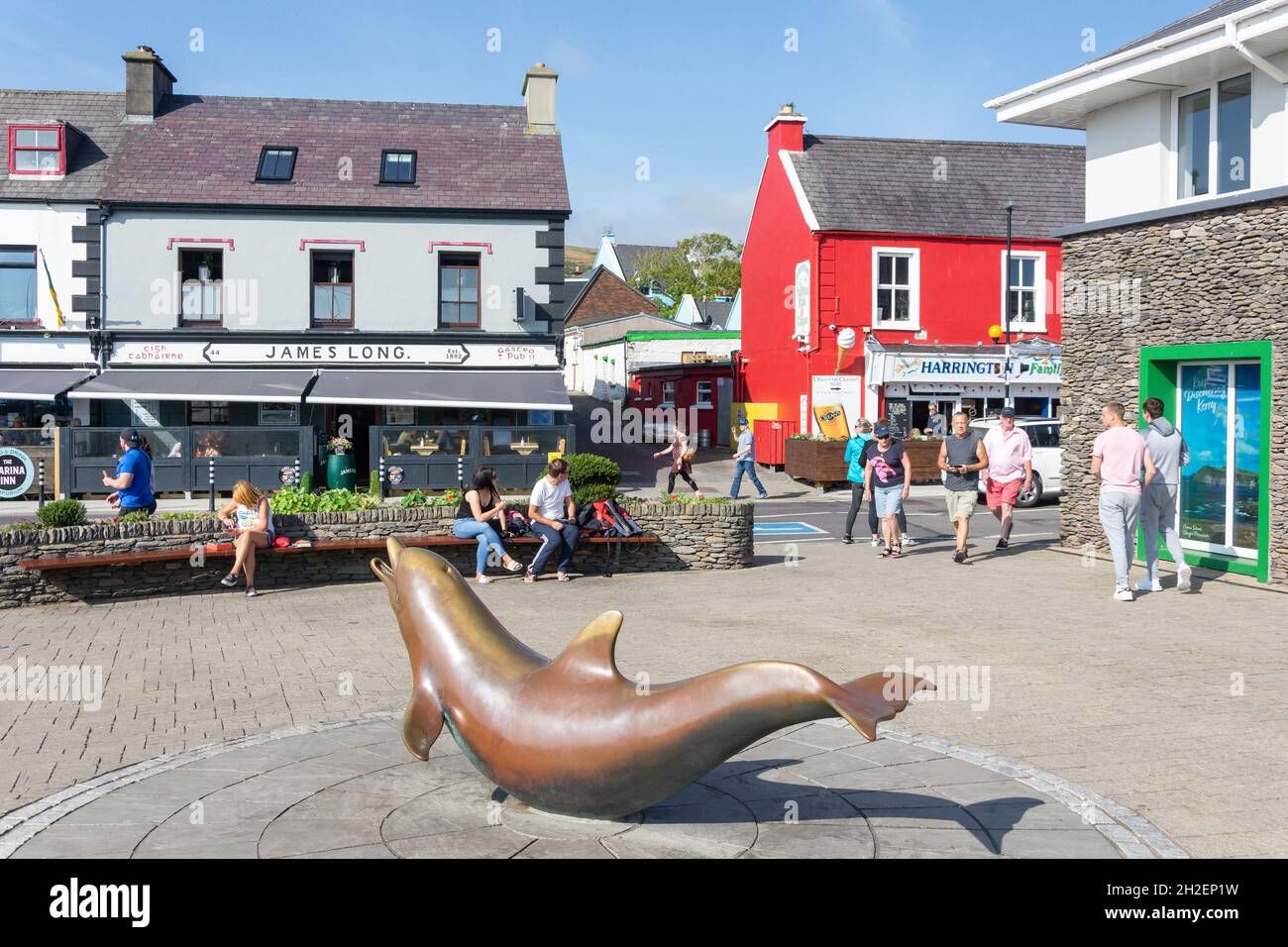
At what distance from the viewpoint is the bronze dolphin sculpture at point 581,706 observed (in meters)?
4.71

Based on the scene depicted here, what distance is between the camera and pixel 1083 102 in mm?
15227

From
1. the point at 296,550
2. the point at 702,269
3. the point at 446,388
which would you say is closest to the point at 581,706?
the point at 296,550

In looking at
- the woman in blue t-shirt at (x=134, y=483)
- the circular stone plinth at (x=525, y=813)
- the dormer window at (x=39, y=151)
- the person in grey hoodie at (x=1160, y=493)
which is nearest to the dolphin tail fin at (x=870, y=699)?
the circular stone plinth at (x=525, y=813)

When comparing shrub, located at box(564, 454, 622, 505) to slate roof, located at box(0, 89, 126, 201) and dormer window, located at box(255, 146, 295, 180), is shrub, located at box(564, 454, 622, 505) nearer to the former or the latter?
dormer window, located at box(255, 146, 295, 180)

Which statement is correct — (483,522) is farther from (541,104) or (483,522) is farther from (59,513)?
(541,104)

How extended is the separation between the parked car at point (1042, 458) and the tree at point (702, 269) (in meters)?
57.6

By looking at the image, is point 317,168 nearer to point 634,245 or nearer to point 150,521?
point 150,521

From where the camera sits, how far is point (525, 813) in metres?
5.68

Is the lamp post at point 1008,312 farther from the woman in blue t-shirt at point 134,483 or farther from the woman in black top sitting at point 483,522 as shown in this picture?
the woman in blue t-shirt at point 134,483

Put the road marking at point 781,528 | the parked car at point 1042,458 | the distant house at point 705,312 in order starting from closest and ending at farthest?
the road marking at point 781,528, the parked car at point 1042,458, the distant house at point 705,312

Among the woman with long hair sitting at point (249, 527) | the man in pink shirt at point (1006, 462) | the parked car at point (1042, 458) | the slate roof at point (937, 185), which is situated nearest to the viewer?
the woman with long hair sitting at point (249, 527)

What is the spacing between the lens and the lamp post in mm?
30125
